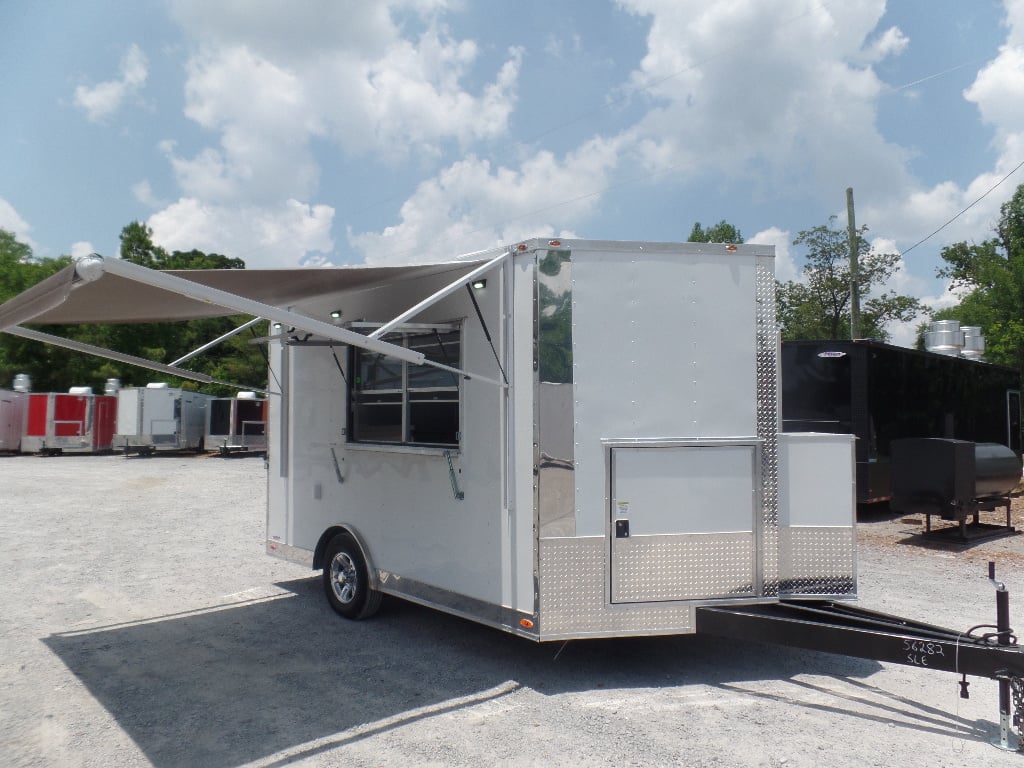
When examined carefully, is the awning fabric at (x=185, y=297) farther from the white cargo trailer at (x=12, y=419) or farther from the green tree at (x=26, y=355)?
the green tree at (x=26, y=355)

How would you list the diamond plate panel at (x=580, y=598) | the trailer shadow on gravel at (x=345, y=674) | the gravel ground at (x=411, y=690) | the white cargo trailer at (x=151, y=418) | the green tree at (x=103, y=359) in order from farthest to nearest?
the green tree at (x=103, y=359) → the white cargo trailer at (x=151, y=418) → the diamond plate panel at (x=580, y=598) → the trailer shadow on gravel at (x=345, y=674) → the gravel ground at (x=411, y=690)

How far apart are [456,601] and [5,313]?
3157mm

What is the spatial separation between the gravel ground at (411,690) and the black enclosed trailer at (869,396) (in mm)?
3239

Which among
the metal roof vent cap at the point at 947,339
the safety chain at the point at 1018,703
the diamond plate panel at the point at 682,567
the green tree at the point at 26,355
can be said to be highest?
the green tree at the point at 26,355

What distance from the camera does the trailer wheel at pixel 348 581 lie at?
6191mm

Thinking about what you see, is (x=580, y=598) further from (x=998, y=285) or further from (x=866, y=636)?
(x=998, y=285)

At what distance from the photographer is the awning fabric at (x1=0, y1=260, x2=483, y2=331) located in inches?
177

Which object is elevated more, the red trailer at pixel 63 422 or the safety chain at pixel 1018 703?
the red trailer at pixel 63 422

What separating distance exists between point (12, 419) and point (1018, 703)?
94.6 ft

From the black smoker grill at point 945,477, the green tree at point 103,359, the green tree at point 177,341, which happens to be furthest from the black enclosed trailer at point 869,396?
the green tree at point 103,359

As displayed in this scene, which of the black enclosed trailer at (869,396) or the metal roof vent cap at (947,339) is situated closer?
the black enclosed trailer at (869,396)

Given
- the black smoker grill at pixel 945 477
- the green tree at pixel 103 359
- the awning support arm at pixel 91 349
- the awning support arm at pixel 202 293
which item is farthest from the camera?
the green tree at pixel 103 359

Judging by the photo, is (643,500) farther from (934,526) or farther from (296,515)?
(934,526)

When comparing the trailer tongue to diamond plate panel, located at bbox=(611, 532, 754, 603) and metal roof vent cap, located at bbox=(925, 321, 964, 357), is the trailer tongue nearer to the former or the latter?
diamond plate panel, located at bbox=(611, 532, 754, 603)
